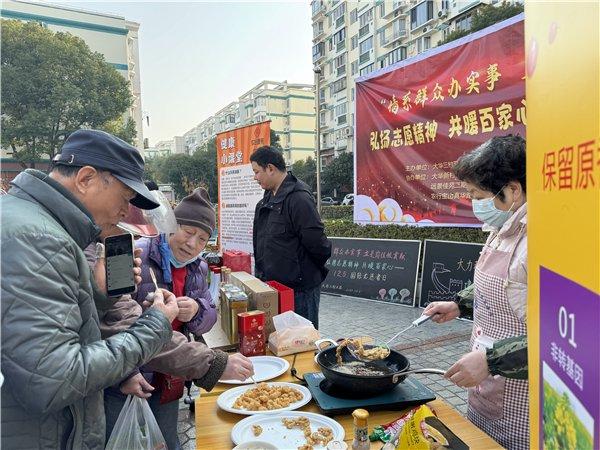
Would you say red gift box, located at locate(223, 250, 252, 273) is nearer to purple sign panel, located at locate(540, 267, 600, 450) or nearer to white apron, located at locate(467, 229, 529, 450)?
white apron, located at locate(467, 229, 529, 450)

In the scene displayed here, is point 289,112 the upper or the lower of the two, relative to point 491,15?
upper

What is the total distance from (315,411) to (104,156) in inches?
45.4

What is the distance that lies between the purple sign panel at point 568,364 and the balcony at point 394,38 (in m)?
34.9

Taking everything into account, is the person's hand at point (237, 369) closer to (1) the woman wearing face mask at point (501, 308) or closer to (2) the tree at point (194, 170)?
(1) the woman wearing face mask at point (501, 308)

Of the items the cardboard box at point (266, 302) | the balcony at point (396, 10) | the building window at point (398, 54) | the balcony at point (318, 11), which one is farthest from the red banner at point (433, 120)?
the balcony at point (318, 11)

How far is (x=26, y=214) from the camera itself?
100 cm

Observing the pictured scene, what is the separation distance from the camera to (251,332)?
6.83 feet

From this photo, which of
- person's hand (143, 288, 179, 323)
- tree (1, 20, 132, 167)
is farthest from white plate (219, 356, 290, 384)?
tree (1, 20, 132, 167)

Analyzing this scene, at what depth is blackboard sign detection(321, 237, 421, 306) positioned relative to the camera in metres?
5.77

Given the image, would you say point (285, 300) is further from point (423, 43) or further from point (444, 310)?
point (423, 43)

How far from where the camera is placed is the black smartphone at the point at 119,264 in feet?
4.51

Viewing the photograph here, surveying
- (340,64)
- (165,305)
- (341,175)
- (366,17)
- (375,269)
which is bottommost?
(375,269)

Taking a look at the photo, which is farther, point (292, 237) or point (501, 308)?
point (292, 237)

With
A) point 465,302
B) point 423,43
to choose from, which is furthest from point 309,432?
point 423,43
